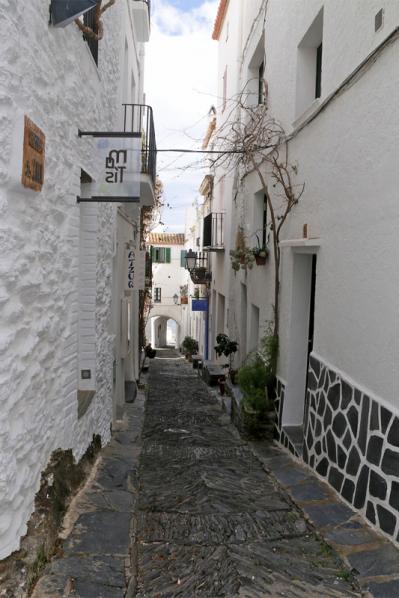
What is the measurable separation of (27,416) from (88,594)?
1.09 metres

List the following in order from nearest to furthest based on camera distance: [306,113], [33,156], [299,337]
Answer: [33,156]
[306,113]
[299,337]

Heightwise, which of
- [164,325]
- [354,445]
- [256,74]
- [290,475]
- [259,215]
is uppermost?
[256,74]

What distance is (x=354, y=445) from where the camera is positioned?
15.8ft

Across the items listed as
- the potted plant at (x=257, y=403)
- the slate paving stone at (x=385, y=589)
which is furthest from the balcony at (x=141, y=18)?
the slate paving stone at (x=385, y=589)

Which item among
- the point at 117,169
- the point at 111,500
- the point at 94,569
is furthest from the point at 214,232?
the point at 94,569

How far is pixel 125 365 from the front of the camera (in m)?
11.3

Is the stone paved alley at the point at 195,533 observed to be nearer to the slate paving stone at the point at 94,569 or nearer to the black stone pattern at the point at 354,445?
the slate paving stone at the point at 94,569

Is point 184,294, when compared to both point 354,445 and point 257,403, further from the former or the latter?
point 354,445

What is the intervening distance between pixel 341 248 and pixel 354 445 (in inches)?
71.5

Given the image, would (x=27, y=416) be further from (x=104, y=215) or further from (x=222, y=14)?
(x=222, y=14)

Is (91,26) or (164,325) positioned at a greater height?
(91,26)

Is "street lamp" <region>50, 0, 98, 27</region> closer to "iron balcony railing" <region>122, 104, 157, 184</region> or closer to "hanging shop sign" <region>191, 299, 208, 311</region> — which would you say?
"iron balcony railing" <region>122, 104, 157, 184</region>

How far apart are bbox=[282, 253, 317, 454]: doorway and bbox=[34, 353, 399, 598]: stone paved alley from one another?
21.4 inches

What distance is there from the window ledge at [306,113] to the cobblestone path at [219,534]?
4.07 meters
